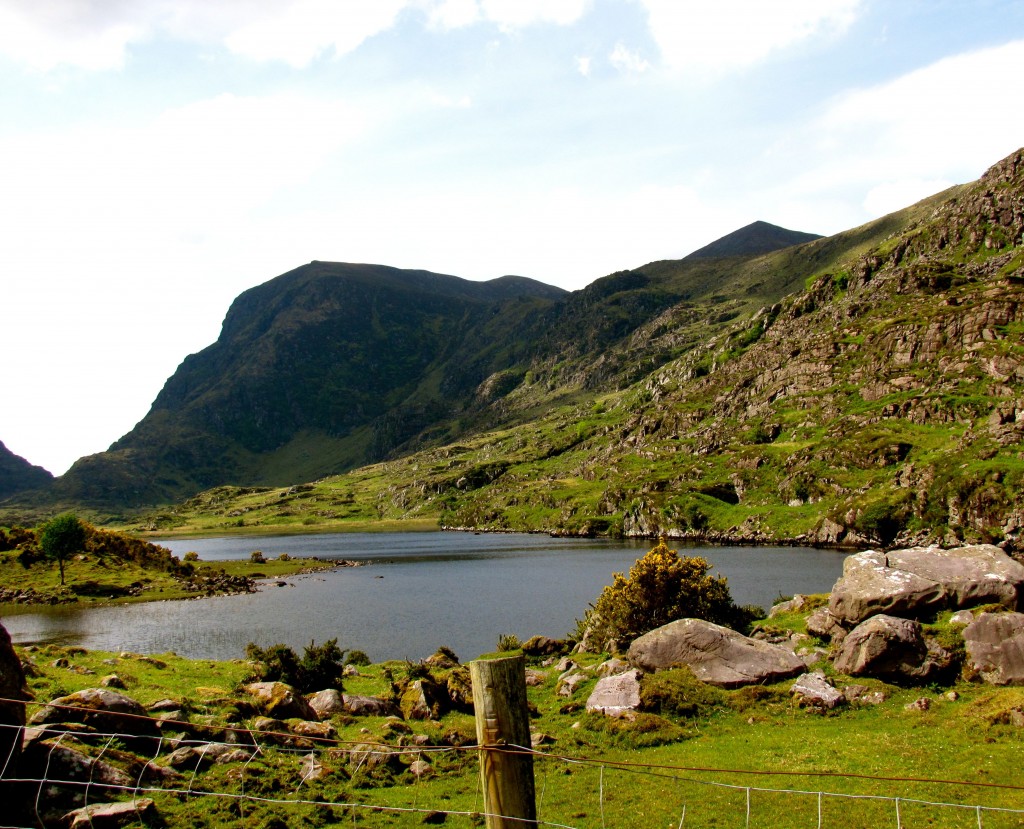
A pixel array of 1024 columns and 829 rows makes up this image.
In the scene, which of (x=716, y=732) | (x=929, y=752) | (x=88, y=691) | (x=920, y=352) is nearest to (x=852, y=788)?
(x=929, y=752)

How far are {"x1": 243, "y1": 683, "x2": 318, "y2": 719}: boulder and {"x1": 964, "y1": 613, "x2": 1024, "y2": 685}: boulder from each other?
2787 centimetres

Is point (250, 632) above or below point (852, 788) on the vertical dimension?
below

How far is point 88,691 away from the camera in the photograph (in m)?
22.5

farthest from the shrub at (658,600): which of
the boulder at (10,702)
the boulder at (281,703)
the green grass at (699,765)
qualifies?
the boulder at (10,702)

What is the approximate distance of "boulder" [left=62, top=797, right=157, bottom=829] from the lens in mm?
16406

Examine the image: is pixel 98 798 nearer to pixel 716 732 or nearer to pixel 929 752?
pixel 716 732

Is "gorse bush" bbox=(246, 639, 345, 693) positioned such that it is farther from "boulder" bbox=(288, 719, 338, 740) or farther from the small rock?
the small rock

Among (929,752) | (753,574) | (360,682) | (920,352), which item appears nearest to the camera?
(929,752)

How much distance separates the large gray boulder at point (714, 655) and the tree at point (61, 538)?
103695 mm

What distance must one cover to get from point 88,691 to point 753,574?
91.5 metres

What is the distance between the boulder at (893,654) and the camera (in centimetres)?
2947

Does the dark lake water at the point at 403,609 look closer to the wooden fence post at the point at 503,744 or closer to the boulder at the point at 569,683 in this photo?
the boulder at the point at 569,683

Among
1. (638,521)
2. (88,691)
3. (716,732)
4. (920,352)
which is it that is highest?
(920,352)

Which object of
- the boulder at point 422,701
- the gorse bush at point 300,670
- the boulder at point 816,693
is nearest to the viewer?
the boulder at point 816,693
